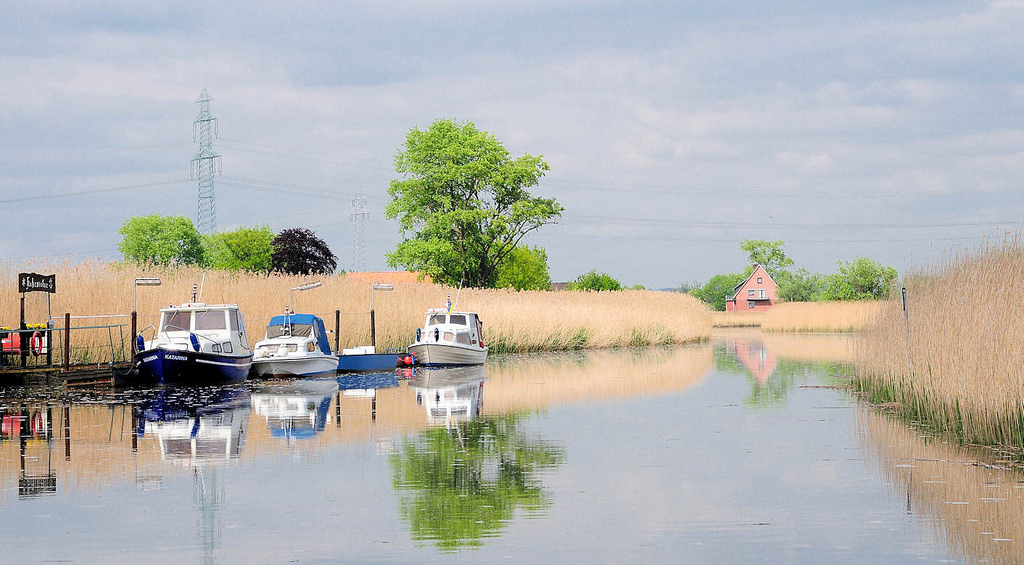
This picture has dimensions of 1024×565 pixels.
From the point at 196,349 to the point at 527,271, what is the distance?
8019 centimetres

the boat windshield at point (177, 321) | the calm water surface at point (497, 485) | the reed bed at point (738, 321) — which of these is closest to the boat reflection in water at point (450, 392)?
the calm water surface at point (497, 485)

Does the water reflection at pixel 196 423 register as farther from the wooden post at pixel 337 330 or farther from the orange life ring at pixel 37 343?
the wooden post at pixel 337 330

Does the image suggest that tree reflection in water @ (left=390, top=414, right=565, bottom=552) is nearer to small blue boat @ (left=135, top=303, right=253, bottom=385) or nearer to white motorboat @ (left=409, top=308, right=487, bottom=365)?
small blue boat @ (left=135, top=303, right=253, bottom=385)

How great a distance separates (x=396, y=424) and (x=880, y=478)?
9092mm

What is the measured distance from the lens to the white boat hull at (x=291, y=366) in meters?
34.0

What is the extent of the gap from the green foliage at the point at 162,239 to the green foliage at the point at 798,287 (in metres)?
70.3

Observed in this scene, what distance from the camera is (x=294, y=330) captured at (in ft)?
117

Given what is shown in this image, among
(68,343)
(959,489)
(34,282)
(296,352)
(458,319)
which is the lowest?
(959,489)

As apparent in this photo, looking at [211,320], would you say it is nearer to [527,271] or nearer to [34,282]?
[34,282]

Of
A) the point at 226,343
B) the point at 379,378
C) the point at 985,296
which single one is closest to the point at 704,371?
the point at 379,378

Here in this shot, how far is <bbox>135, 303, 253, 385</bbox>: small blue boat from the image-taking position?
95.7ft

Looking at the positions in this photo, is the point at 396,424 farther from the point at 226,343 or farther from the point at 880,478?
the point at 226,343

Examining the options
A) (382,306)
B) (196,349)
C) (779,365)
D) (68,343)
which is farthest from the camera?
(382,306)

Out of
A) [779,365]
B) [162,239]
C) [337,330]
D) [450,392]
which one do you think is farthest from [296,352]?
[162,239]
